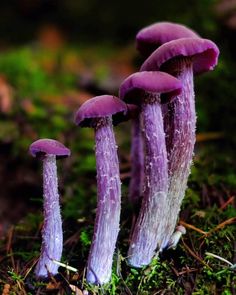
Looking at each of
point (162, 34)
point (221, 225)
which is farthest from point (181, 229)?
point (162, 34)

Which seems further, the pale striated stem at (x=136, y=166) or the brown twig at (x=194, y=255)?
the pale striated stem at (x=136, y=166)

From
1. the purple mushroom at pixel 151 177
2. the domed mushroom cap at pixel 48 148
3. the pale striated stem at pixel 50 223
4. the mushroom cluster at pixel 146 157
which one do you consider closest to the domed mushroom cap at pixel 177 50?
the mushroom cluster at pixel 146 157

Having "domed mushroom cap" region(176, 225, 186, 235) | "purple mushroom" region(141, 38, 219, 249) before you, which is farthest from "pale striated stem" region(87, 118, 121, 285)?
"domed mushroom cap" region(176, 225, 186, 235)

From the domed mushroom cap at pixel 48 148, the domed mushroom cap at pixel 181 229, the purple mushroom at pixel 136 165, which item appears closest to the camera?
the domed mushroom cap at pixel 48 148

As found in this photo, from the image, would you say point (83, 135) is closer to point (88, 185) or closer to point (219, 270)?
point (88, 185)

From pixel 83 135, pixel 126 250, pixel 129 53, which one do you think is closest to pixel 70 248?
pixel 126 250

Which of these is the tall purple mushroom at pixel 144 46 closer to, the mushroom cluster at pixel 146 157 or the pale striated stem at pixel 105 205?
the mushroom cluster at pixel 146 157

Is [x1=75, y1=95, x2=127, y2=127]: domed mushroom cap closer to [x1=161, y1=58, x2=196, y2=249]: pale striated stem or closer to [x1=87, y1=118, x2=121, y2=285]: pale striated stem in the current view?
[x1=87, y1=118, x2=121, y2=285]: pale striated stem

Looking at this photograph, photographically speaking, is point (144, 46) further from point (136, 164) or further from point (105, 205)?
point (105, 205)
